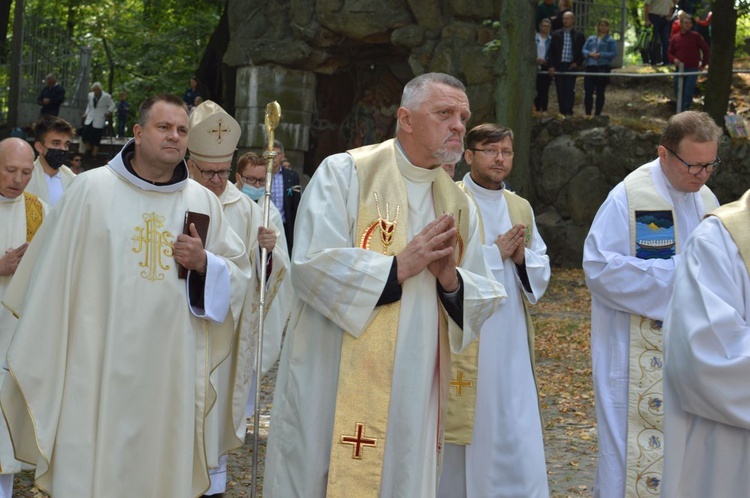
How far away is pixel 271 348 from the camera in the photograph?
8711 millimetres

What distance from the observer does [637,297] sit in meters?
5.72

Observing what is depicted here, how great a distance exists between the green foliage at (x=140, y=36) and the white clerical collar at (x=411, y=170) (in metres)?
21.8

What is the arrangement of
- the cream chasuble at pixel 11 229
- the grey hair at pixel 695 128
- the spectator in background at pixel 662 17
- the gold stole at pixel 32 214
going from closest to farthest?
the grey hair at pixel 695 128, the cream chasuble at pixel 11 229, the gold stole at pixel 32 214, the spectator in background at pixel 662 17

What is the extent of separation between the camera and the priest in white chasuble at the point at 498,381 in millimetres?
6184

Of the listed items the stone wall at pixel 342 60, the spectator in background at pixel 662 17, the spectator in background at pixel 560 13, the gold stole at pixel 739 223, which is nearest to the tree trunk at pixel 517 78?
the stone wall at pixel 342 60

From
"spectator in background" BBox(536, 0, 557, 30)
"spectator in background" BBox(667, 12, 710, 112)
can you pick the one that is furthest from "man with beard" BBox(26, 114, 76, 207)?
"spectator in background" BBox(536, 0, 557, 30)

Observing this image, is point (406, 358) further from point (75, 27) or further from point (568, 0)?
point (75, 27)

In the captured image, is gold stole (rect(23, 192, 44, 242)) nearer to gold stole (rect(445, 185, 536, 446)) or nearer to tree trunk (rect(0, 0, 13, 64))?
gold stole (rect(445, 185, 536, 446))

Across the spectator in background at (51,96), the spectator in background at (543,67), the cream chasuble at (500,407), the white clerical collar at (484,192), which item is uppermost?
the spectator in background at (543,67)

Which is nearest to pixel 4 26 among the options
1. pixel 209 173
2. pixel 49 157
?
pixel 49 157

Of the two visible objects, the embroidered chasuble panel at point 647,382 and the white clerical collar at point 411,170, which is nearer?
the white clerical collar at point 411,170

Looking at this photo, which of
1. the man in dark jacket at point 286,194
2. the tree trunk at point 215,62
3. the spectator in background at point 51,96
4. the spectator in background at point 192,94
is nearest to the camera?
the man in dark jacket at point 286,194

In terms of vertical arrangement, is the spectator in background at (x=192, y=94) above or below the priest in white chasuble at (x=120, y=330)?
above

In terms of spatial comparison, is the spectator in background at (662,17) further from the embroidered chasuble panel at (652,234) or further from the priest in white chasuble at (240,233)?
the embroidered chasuble panel at (652,234)
